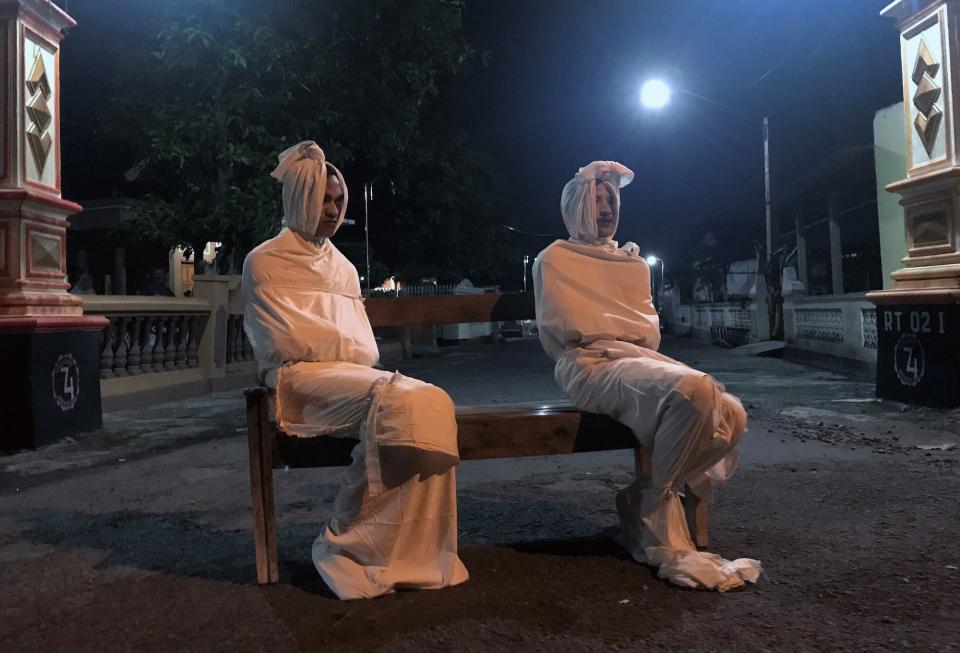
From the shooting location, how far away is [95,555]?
2.97 metres

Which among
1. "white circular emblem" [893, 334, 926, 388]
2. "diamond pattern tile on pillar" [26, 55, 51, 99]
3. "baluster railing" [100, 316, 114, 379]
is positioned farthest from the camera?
"baluster railing" [100, 316, 114, 379]

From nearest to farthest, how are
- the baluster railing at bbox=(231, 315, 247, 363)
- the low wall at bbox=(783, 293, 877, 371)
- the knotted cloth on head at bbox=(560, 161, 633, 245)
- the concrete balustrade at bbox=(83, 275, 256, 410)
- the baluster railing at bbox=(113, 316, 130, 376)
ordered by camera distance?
the knotted cloth on head at bbox=(560, 161, 633, 245) < the concrete balustrade at bbox=(83, 275, 256, 410) < the baluster railing at bbox=(113, 316, 130, 376) < the low wall at bbox=(783, 293, 877, 371) < the baluster railing at bbox=(231, 315, 247, 363)

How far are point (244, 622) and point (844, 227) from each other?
20384mm

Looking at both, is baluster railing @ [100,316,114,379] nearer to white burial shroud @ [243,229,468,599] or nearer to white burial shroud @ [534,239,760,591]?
white burial shroud @ [243,229,468,599]

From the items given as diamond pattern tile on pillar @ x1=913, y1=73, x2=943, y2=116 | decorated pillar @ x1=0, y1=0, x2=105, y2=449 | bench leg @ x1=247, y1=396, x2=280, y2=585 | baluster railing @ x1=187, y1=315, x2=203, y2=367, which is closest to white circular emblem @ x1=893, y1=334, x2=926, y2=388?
diamond pattern tile on pillar @ x1=913, y1=73, x2=943, y2=116

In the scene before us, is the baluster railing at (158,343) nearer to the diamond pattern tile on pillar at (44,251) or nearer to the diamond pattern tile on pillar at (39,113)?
the diamond pattern tile on pillar at (44,251)

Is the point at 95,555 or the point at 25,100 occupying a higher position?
the point at 25,100

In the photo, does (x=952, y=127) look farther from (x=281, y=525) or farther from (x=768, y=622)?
(x=281, y=525)

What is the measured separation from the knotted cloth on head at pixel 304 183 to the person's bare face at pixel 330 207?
0.14 ft

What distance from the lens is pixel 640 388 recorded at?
2.57 metres

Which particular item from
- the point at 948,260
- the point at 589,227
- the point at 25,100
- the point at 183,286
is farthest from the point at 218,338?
the point at 183,286

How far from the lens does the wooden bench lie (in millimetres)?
2504

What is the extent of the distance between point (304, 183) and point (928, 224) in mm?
5776

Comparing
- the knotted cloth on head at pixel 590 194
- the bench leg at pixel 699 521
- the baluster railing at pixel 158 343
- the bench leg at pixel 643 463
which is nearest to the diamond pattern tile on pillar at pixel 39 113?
the baluster railing at pixel 158 343
